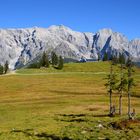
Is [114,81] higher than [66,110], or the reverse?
[114,81]

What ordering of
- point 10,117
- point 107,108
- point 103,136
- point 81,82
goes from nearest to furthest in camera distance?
point 103,136 → point 10,117 → point 107,108 → point 81,82

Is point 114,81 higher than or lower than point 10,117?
higher

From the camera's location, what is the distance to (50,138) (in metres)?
48.4

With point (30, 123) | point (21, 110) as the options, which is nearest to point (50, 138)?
point (30, 123)

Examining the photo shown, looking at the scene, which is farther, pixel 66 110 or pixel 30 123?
pixel 66 110

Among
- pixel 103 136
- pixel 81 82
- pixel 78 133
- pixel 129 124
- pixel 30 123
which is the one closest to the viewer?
pixel 103 136

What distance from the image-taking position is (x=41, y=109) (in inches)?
3652

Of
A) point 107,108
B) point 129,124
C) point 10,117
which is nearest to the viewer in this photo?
point 129,124

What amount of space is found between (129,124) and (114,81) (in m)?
34.0

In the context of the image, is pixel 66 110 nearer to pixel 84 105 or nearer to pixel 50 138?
pixel 84 105

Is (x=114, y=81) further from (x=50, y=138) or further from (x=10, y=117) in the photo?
(x=50, y=138)

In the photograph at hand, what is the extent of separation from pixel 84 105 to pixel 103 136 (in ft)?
178

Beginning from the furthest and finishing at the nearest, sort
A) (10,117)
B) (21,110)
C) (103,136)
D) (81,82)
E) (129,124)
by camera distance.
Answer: (81,82), (21,110), (10,117), (129,124), (103,136)

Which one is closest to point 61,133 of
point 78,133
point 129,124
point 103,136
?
point 78,133
